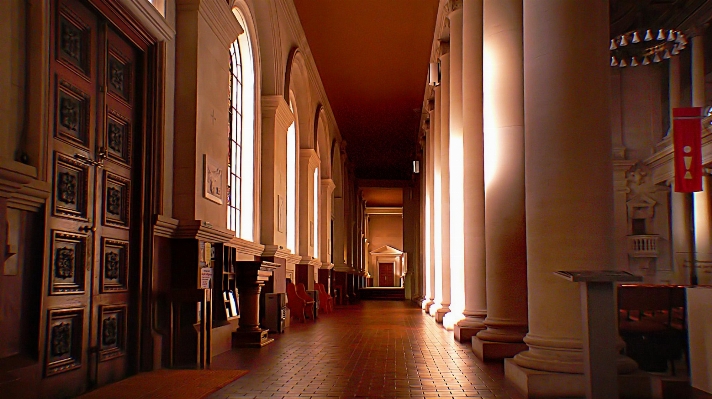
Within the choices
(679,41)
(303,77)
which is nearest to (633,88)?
(679,41)

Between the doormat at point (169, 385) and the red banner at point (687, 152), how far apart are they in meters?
9.37

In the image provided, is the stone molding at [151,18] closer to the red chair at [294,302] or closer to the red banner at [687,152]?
the red chair at [294,302]

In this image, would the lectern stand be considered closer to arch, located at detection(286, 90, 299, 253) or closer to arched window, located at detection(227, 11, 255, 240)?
arched window, located at detection(227, 11, 255, 240)

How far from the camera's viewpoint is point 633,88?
19078mm

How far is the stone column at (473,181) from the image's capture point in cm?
1063

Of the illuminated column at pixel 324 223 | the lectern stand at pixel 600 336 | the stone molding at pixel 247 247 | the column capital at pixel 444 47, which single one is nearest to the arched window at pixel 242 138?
the stone molding at pixel 247 247

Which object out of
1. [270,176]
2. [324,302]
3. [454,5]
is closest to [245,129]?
[270,176]

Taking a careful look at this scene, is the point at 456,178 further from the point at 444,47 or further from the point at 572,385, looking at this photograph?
the point at 572,385

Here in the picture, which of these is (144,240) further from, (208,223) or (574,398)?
(574,398)

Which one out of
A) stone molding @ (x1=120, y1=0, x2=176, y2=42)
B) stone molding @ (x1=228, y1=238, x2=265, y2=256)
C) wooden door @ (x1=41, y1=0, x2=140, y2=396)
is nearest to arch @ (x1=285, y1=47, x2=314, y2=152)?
stone molding @ (x1=228, y1=238, x2=265, y2=256)

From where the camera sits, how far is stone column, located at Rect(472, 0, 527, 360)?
8.38 meters

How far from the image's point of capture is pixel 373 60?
2061 centimetres

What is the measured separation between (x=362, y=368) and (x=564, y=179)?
3472mm

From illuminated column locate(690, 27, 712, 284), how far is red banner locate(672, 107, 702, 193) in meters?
3.06
